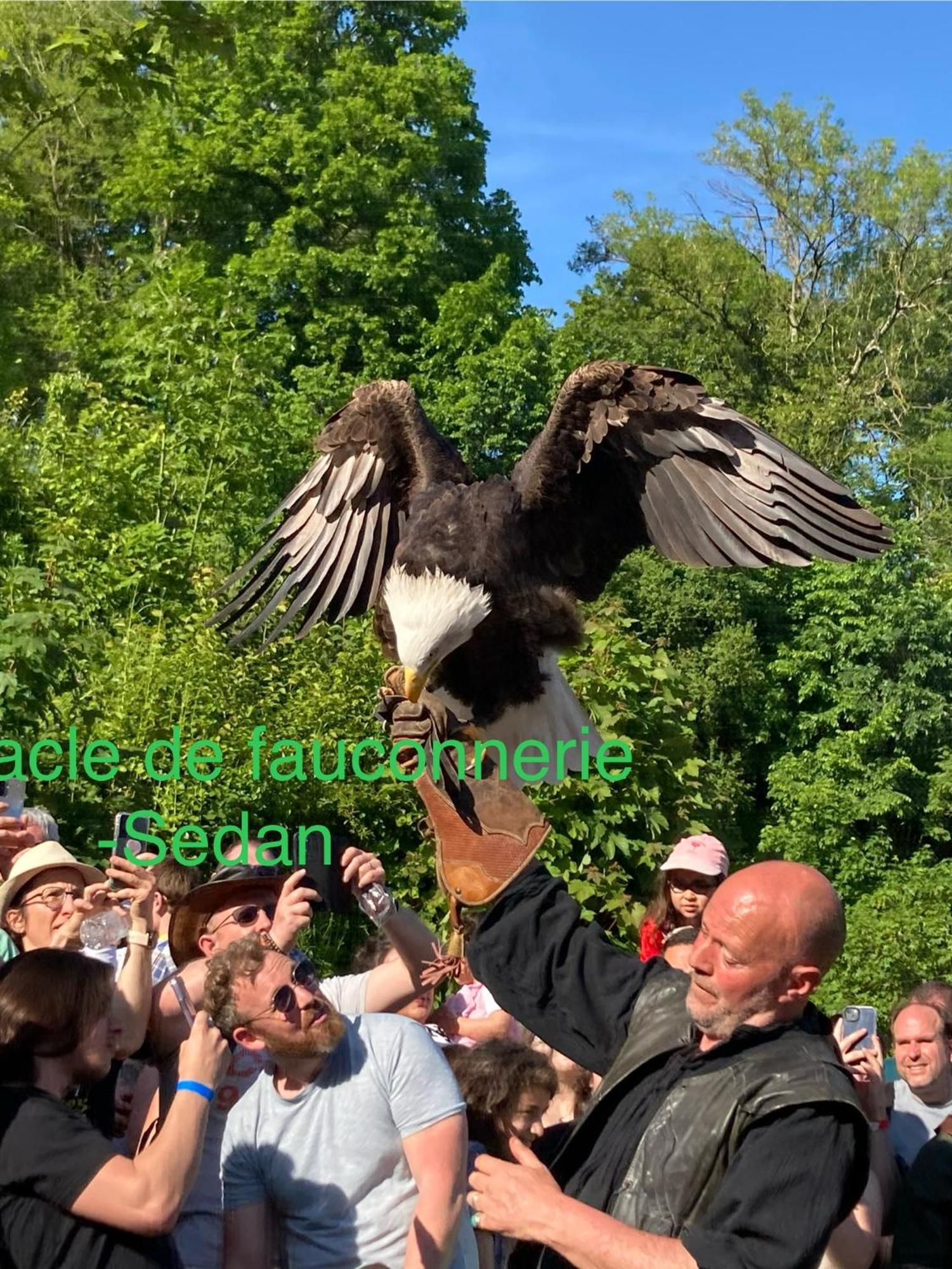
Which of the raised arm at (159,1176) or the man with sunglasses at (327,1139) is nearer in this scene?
the raised arm at (159,1176)

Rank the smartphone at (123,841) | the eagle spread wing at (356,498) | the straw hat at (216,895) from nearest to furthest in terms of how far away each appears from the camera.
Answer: the straw hat at (216,895)
the smartphone at (123,841)
the eagle spread wing at (356,498)

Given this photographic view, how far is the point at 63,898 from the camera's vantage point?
362 cm

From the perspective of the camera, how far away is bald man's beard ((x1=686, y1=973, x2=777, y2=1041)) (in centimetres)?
207


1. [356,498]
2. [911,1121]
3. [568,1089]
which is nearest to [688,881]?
[568,1089]

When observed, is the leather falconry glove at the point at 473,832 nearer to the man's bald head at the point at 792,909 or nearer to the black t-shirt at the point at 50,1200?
the man's bald head at the point at 792,909

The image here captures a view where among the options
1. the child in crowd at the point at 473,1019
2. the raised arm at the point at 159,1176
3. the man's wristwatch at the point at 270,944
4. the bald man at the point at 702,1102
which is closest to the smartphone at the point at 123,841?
the man's wristwatch at the point at 270,944

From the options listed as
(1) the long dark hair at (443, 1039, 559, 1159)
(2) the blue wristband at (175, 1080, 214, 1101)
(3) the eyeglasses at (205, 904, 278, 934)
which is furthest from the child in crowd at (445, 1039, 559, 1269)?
(2) the blue wristband at (175, 1080, 214, 1101)

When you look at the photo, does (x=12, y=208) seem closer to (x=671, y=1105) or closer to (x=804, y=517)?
(x=804, y=517)

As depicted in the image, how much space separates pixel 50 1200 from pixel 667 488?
257cm

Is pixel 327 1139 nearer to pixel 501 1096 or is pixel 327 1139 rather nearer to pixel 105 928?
pixel 501 1096

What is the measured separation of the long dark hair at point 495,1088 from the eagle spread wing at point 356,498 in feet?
5.39

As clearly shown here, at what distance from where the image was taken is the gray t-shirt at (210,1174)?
9.84ft

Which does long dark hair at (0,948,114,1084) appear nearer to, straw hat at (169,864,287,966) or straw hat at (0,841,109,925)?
straw hat at (169,864,287,966)

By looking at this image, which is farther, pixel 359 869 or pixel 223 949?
pixel 359 869
